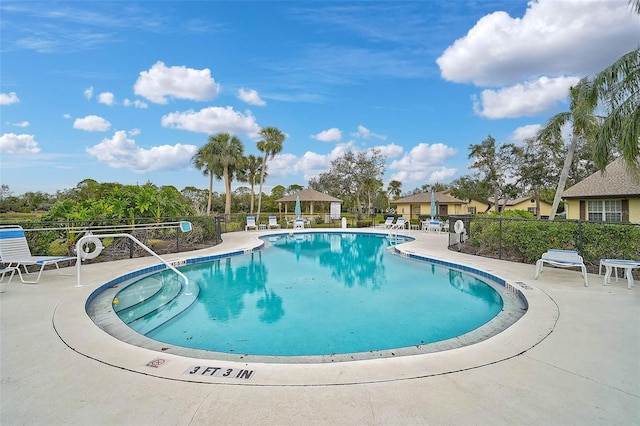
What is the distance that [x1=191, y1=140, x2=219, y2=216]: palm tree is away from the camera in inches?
1121

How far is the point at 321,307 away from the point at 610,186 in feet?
53.1

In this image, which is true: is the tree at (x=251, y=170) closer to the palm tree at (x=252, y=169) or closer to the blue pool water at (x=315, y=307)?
the palm tree at (x=252, y=169)

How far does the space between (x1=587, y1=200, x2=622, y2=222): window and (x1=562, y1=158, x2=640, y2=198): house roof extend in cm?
66

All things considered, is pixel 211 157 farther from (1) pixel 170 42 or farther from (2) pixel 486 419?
(2) pixel 486 419

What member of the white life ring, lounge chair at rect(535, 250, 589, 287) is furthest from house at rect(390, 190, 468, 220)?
the white life ring

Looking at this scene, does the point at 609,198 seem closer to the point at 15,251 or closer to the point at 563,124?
the point at 563,124

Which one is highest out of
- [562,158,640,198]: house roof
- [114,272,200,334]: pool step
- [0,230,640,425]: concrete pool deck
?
[562,158,640,198]: house roof

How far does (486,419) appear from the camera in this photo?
6.56 feet

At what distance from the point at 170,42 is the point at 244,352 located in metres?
13.7

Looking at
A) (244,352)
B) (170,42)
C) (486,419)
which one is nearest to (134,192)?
(170,42)

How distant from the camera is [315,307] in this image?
5.86m

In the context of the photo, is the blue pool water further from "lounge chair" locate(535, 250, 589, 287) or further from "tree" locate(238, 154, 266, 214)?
"tree" locate(238, 154, 266, 214)

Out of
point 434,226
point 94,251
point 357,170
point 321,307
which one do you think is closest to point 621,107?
point 321,307

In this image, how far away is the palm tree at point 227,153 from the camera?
2864 cm
